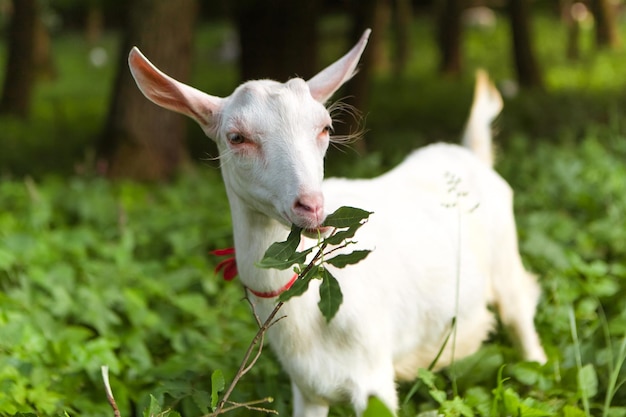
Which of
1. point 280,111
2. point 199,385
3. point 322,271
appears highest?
point 280,111

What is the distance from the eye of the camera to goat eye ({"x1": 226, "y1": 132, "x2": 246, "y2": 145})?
246 centimetres

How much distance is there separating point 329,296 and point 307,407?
2.98 feet

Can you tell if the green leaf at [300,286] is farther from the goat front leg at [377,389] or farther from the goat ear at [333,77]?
the goat ear at [333,77]

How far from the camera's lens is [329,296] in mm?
2162

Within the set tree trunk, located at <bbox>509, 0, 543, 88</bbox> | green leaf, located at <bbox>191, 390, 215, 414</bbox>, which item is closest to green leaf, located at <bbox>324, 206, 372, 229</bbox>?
green leaf, located at <bbox>191, 390, 215, 414</bbox>

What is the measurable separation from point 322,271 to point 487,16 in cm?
2649

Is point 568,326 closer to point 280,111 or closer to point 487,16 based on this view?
point 280,111

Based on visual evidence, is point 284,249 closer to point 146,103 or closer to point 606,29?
point 146,103

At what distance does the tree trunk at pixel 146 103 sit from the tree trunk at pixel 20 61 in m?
6.50

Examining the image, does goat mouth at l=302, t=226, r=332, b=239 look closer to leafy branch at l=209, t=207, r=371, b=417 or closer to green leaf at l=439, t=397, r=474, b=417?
leafy branch at l=209, t=207, r=371, b=417

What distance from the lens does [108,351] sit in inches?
137

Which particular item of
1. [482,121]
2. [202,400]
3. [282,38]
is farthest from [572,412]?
[282,38]

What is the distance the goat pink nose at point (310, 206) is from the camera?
2.24m

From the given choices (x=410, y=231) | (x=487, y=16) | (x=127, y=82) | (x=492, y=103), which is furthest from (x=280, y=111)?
(x=487, y=16)
